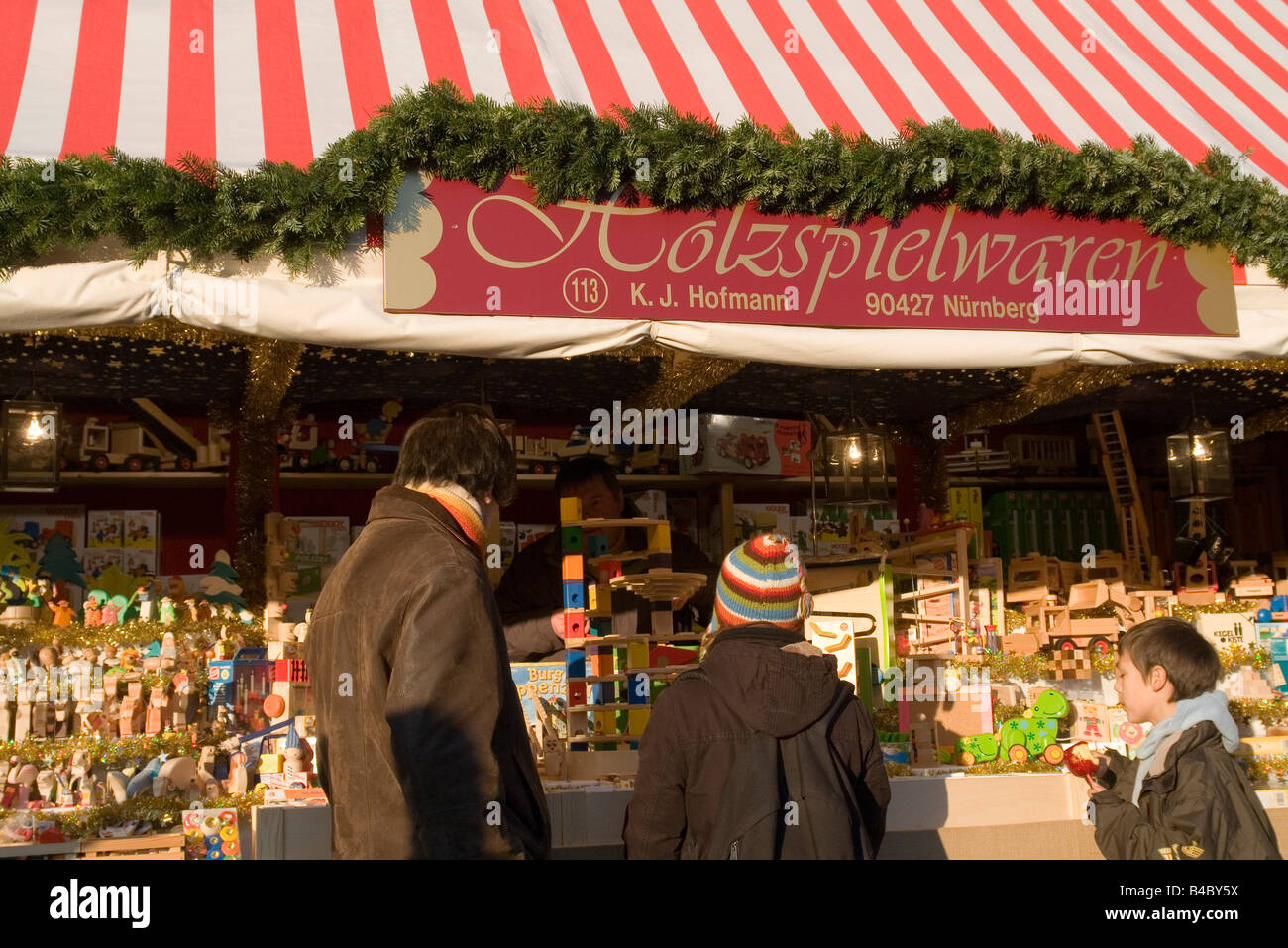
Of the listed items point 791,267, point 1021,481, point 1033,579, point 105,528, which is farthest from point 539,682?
point 1021,481

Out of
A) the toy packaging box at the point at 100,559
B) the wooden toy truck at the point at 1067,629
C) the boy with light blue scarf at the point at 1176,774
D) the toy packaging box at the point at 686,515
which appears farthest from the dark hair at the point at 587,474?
the toy packaging box at the point at 100,559

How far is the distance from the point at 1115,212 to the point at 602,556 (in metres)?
2.27

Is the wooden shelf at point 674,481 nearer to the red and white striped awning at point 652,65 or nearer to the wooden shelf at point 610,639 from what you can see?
the wooden shelf at point 610,639

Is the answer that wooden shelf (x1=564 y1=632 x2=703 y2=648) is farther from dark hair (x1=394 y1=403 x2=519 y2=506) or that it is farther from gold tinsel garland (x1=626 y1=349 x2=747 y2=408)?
dark hair (x1=394 y1=403 x2=519 y2=506)

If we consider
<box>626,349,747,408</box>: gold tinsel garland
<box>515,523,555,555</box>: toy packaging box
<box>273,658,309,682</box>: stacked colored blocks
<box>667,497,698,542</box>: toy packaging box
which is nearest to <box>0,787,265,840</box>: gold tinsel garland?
<box>273,658,309,682</box>: stacked colored blocks

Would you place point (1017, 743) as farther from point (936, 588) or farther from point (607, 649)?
point (607, 649)

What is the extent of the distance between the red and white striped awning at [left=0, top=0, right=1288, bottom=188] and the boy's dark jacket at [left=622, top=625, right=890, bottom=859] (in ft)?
6.61

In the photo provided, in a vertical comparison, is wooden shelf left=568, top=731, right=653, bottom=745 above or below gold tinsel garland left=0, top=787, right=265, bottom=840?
above

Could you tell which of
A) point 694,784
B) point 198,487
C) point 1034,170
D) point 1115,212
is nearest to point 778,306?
point 1034,170

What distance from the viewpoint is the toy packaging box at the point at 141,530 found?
248 inches

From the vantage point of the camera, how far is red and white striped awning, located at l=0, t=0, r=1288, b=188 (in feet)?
11.8

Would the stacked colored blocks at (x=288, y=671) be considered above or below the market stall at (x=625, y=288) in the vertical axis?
below

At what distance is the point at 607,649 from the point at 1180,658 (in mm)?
1994

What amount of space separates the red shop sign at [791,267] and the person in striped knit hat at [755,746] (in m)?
1.20
